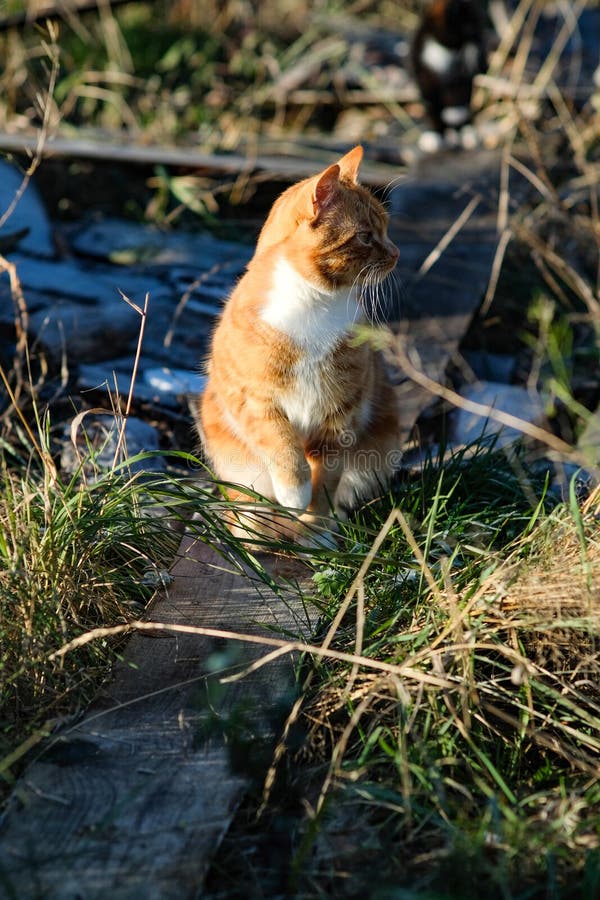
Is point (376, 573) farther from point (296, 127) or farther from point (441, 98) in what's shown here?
point (296, 127)

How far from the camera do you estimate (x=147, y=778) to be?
6.08ft

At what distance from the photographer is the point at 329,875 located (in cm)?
168

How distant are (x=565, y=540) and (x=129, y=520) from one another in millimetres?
1139

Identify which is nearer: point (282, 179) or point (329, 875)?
point (329, 875)

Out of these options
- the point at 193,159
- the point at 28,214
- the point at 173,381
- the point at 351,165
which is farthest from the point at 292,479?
the point at 193,159

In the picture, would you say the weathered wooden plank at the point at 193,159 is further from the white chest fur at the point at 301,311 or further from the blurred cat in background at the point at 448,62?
the white chest fur at the point at 301,311

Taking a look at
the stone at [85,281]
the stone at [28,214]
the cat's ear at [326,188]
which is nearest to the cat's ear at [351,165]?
the cat's ear at [326,188]

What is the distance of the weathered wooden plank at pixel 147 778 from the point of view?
1632 millimetres

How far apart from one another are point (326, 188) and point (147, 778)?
4.94 feet

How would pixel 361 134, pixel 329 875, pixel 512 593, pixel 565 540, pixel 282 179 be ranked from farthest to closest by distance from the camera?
pixel 361 134, pixel 282 179, pixel 565 540, pixel 512 593, pixel 329 875

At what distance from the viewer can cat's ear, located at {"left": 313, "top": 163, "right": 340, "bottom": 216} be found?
2.30 m

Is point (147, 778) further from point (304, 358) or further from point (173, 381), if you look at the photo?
point (173, 381)

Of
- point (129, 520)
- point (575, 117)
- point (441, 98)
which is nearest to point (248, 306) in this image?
point (129, 520)

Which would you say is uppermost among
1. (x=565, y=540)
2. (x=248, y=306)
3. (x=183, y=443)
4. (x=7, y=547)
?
(x=248, y=306)
